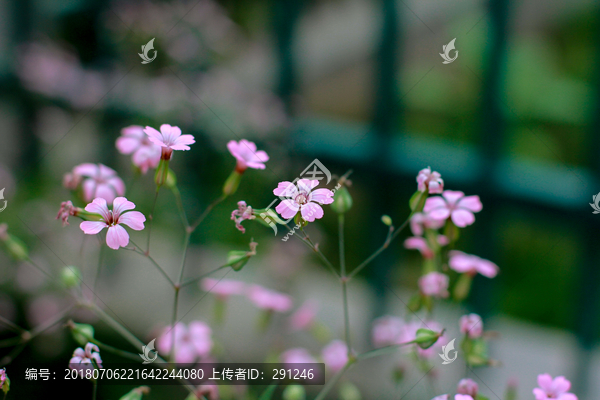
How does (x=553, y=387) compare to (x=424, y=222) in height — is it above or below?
below

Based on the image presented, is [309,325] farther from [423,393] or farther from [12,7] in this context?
[12,7]

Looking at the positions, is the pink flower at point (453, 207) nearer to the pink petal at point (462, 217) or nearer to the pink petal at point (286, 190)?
the pink petal at point (462, 217)

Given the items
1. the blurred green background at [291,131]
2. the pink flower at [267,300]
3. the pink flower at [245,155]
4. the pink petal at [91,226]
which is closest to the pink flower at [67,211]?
the pink petal at [91,226]

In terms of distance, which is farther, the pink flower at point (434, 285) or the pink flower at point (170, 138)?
the pink flower at point (434, 285)

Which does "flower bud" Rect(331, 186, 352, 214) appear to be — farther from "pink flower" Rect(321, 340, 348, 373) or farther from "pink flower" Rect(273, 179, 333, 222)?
"pink flower" Rect(321, 340, 348, 373)

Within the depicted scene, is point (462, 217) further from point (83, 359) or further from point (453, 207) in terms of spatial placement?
point (83, 359)

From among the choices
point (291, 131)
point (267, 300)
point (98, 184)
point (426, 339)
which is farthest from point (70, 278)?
point (291, 131)
